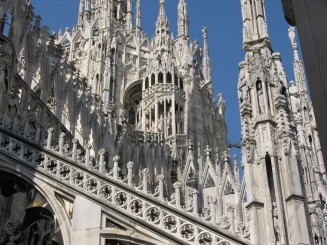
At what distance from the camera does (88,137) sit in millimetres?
25500

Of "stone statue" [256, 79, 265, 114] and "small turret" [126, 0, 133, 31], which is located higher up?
"small turret" [126, 0, 133, 31]

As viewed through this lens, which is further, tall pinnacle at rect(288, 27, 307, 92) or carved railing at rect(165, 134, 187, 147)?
tall pinnacle at rect(288, 27, 307, 92)

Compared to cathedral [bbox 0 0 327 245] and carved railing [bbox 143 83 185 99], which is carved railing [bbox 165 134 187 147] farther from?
carved railing [bbox 143 83 185 99]

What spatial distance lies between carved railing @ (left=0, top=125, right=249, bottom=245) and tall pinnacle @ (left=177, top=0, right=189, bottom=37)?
98.8 ft

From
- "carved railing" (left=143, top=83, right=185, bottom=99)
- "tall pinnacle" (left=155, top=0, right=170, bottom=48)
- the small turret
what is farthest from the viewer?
the small turret

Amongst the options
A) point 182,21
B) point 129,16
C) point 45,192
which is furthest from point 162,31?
point 45,192

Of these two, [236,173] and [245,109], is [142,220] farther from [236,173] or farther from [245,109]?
[236,173]

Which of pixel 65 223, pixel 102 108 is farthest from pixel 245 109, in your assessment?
pixel 102 108

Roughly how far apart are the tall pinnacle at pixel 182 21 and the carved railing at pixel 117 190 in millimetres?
30108

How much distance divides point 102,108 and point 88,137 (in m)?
4.68

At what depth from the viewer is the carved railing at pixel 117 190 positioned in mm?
9969

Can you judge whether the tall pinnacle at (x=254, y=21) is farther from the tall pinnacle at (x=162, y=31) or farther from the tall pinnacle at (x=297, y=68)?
the tall pinnacle at (x=162, y=31)

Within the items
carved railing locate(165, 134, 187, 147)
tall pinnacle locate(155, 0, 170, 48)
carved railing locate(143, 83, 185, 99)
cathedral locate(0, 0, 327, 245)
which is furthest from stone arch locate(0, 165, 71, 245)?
tall pinnacle locate(155, 0, 170, 48)

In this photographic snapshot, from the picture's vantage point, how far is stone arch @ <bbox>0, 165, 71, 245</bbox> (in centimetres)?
1066
